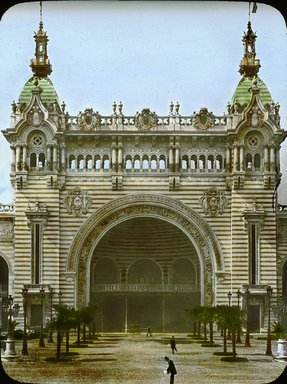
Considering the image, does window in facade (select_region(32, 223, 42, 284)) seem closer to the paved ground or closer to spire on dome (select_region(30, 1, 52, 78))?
the paved ground

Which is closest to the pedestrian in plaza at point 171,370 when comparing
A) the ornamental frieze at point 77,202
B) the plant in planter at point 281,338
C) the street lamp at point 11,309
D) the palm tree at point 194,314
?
the palm tree at point 194,314

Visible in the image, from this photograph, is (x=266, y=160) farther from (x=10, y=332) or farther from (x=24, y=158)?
(x=10, y=332)

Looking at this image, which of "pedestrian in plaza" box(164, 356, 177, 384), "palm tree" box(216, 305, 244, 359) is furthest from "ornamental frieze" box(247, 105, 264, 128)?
"pedestrian in plaza" box(164, 356, 177, 384)

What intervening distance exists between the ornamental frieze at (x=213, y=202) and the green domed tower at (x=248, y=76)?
4.51ft

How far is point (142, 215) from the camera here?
15.9 metres

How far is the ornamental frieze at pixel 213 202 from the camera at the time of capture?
15.5 m

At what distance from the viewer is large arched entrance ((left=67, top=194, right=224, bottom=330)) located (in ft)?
49.0

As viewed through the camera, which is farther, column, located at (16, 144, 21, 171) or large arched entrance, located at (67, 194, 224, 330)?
column, located at (16, 144, 21, 171)

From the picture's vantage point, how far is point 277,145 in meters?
15.1

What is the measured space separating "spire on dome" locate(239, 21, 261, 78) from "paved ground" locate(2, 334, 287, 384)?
381 centimetres

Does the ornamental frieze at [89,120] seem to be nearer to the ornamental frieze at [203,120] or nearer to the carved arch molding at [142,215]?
the carved arch molding at [142,215]

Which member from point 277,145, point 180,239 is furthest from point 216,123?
point 180,239

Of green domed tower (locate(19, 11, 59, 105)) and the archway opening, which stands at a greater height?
green domed tower (locate(19, 11, 59, 105))

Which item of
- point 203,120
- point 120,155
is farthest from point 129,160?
point 203,120
